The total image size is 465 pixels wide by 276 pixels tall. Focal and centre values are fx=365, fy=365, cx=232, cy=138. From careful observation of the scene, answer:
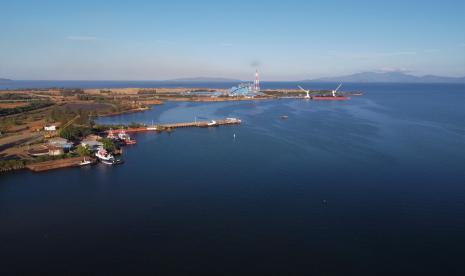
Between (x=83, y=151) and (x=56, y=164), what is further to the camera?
(x=83, y=151)

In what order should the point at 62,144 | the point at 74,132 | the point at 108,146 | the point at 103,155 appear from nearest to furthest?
the point at 103,155
the point at 62,144
the point at 108,146
the point at 74,132

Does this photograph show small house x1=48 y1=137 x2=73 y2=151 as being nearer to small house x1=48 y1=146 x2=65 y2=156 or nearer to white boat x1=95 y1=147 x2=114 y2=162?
small house x1=48 y1=146 x2=65 y2=156

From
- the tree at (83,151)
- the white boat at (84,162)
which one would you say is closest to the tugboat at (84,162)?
the white boat at (84,162)

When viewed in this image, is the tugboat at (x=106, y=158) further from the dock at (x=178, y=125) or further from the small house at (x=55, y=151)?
the dock at (x=178, y=125)

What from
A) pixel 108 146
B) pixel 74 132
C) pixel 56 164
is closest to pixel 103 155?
pixel 108 146

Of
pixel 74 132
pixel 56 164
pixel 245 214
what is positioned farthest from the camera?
pixel 74 132

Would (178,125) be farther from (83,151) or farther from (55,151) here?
(55,151)

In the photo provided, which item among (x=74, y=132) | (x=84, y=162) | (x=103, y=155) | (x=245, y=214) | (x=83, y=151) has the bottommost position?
(x=245, y=214)
